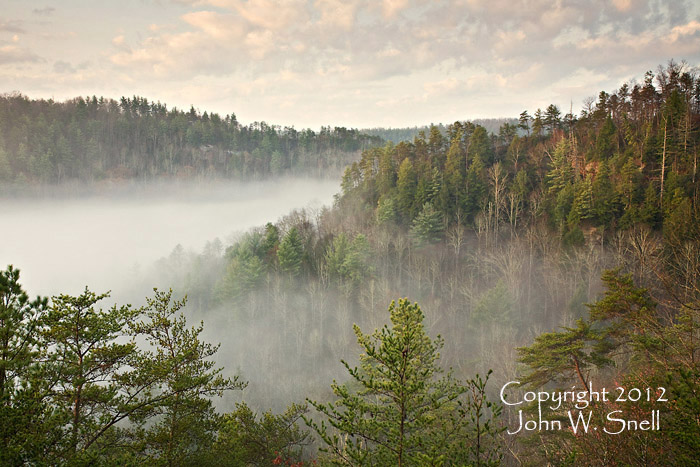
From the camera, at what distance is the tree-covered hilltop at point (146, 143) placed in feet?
323

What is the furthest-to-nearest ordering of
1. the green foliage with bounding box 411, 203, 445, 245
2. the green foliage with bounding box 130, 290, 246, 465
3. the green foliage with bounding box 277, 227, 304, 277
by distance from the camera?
the green foliage with bounding box 411, 203, 445, 245, the green foliage with bounding box 277, 227, 304, 277, the green foliage with bounding box 130, 290, 246, 465

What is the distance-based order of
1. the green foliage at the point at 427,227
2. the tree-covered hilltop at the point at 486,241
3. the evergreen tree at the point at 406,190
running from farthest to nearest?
1. the evergreen tree at the point at 406,190
2. the green foliage at the point at 427,227
3. the tree-covered hilltop at the point at 486,241

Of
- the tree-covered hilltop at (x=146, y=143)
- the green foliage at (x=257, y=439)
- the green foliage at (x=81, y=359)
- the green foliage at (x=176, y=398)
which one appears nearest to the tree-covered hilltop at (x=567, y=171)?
the green foliage at (x=257, y=439)

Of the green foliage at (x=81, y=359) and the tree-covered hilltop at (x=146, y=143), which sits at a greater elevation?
the tree-covered hilltop at (x=146, y=143)

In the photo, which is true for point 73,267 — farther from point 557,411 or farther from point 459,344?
point 557,411

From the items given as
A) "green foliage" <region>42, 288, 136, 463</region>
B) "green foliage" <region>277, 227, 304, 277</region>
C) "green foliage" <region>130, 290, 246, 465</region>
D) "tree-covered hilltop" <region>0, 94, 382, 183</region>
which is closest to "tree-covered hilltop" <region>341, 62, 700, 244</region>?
"green foliage" <region>277, 227, 304, 277</region>

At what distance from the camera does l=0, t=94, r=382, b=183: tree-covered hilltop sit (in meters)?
98.3

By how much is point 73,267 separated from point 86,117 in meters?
48.1

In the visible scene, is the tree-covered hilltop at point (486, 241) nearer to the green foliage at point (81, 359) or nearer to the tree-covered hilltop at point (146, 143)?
the green foliage at point (81, 359)

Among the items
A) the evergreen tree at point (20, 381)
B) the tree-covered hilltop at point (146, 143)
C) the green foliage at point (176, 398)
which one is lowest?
the green foliage at point (176, 398)

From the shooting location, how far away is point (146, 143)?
112375 mm

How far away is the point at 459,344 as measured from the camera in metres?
37.9

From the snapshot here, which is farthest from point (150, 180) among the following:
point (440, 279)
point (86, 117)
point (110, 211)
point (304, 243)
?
point (440, 279)

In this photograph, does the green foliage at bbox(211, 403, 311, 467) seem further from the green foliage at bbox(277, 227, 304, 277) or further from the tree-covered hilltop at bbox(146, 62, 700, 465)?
the green foliage at bbox(277, 227, 304, 277)
